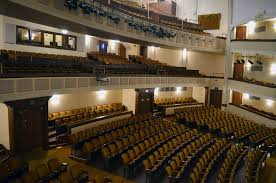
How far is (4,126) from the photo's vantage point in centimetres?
687

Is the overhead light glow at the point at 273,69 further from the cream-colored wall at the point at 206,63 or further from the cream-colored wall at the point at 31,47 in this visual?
the cream-colored wall at the point at 31,47

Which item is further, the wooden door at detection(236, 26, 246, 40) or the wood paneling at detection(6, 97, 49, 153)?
the wooden door at detection(236, 26, 246, 40)

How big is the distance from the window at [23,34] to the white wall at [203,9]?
36.0 ft

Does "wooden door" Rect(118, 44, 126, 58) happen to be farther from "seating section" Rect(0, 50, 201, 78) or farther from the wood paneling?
the wood paneling

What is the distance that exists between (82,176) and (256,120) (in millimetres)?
10049

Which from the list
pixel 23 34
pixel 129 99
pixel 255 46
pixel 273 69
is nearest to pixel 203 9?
pixel 255 46

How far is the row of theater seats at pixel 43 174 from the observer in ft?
15.5

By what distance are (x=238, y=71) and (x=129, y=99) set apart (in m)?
7.12

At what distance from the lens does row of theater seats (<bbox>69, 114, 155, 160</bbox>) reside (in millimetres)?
6703

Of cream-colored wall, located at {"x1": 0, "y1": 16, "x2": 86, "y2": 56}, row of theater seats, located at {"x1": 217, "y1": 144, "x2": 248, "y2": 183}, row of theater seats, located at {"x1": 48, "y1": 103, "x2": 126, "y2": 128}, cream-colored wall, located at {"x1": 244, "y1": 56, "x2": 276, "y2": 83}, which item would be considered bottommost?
row of theater seats, located at {"x1": 217, "y1": 144, "x2": 248, "y2": 183}

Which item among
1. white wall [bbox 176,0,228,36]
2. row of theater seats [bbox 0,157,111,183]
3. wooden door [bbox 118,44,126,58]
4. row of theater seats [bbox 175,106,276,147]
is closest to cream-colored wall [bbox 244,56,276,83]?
white wall [bbox 176,0,228,36]

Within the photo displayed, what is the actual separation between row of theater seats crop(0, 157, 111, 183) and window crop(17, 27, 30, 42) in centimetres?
487

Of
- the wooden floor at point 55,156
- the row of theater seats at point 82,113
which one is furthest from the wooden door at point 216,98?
the wooden floor at point 55,156

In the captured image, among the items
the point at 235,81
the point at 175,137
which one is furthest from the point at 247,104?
the point at 175,137
